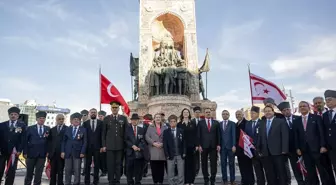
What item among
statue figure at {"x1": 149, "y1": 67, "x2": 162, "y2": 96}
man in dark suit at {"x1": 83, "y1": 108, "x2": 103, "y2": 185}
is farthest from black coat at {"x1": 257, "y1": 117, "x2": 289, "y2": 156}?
statue figure at {"x1": 149, "y1": 67, "x2": 162, "y2": 96}

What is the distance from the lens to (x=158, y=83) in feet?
42.5

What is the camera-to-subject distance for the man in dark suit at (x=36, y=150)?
5.02 meters

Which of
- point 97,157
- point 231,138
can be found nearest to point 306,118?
point 231,138

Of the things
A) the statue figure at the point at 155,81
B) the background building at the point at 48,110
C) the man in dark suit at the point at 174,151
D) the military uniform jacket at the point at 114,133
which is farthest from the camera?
the background building at the point at 48,110

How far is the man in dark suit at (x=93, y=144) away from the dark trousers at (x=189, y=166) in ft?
5.78

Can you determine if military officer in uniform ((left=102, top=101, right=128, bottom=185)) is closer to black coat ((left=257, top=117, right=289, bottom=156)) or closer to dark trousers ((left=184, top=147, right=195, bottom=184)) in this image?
dark trousers ((left=184, top=147, right=195, bottom=184))

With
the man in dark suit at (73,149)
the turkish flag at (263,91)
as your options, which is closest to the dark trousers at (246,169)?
the turkish flag at (263,91)

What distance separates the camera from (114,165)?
199 inches

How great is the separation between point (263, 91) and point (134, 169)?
406cm

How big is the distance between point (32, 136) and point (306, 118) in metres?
5.06

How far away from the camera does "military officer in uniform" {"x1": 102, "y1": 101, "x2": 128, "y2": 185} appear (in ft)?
16.5

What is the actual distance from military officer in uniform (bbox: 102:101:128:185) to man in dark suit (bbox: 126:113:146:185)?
135 mm

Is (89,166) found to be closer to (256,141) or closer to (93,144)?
(93,144)

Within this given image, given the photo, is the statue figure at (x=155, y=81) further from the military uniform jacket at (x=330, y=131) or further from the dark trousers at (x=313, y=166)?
the military uniform jacket at (x=330, y=131)
